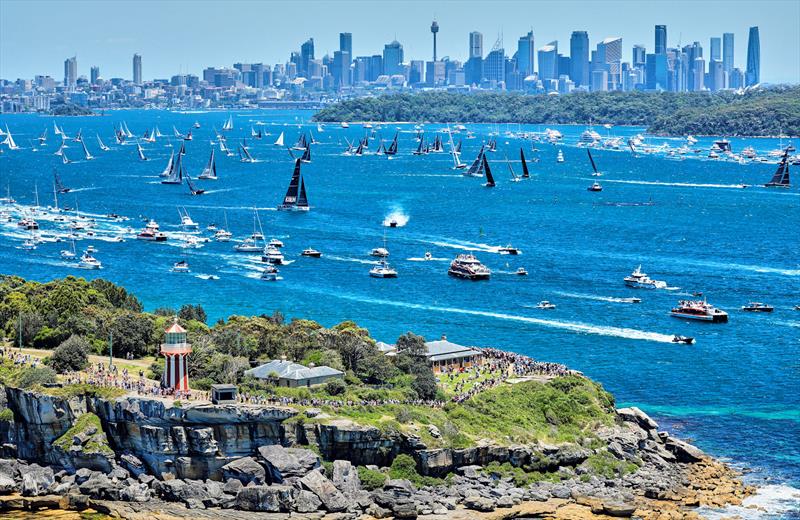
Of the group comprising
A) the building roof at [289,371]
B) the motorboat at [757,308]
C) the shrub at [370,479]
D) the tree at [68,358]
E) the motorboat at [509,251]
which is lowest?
the shrub at [370,479]

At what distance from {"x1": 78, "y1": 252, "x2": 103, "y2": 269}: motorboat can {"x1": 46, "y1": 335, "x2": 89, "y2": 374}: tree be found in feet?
171

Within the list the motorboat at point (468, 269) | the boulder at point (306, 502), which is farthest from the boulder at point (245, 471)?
the motorboat at point (468, 269)

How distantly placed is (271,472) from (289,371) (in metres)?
8.70

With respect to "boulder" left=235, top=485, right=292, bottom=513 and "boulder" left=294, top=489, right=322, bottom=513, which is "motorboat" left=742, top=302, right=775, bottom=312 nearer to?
"boulder" left=294, top=489, right=322, bottom=513

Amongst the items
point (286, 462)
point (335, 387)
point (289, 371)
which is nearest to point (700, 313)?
point (335, 387)

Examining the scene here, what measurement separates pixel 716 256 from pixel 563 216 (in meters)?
31.8

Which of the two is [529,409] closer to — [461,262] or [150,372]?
[150,372]

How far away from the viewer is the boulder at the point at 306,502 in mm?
57406

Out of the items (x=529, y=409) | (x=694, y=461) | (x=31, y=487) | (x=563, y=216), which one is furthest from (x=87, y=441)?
(x=563, y=216)

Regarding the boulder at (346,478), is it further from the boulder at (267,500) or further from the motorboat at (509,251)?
the motorboat at (509,251)

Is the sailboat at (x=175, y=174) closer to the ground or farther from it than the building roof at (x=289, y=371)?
farther from it

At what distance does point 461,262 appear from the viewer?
382 ft

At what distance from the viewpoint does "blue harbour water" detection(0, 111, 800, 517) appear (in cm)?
7988

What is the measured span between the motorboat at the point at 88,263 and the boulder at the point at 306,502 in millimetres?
65704
